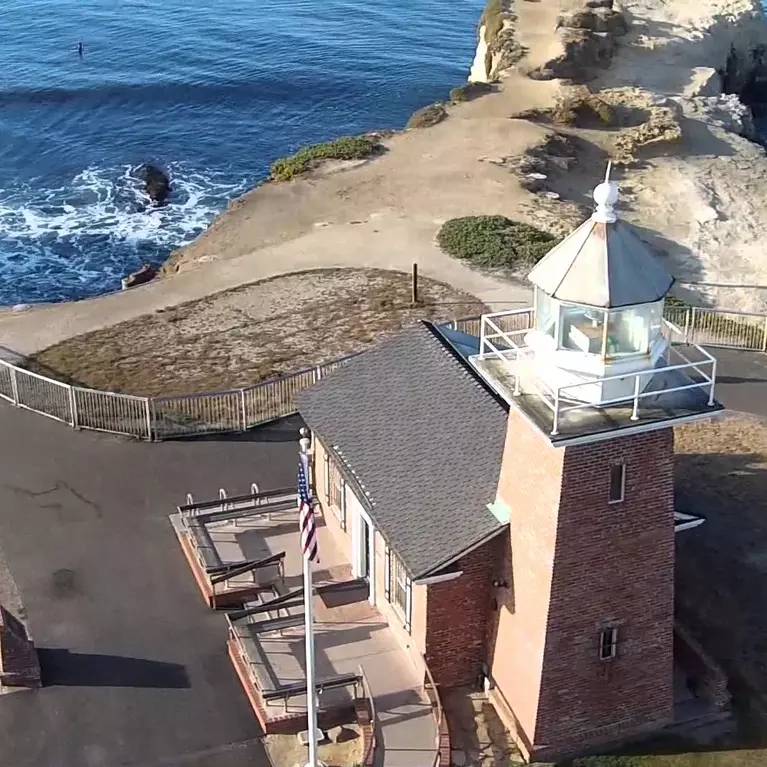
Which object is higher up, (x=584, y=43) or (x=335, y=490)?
(x=584, y=43)

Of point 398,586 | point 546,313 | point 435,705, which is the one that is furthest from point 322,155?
point 546,313

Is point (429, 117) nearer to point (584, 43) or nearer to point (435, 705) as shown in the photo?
point (584, 43)

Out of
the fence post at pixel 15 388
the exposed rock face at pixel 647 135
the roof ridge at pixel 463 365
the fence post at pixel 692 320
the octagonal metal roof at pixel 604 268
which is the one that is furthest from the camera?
the exposed rock face at pixel 647 135

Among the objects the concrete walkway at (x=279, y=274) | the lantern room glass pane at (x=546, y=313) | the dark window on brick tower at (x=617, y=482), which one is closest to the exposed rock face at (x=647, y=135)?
the concrete walkway at (x=279, y=274)

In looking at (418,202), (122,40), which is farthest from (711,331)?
(122,40)

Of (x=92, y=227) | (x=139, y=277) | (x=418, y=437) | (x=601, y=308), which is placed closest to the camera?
(x=601, y=308)

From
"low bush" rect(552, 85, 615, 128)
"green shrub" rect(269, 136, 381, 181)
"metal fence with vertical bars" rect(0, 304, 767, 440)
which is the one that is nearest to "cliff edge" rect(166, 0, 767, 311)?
"low bush" rect(552, 85, 615, 128)

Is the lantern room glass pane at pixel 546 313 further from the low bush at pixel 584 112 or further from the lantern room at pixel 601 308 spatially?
the low bush at pixel 584 112
